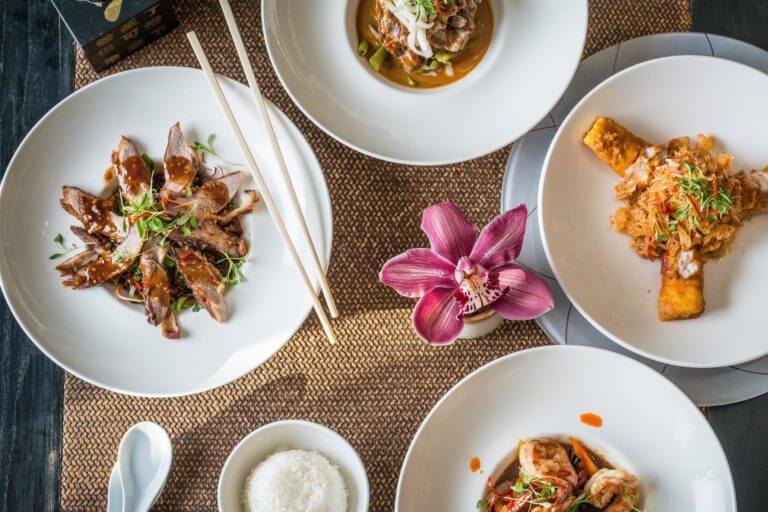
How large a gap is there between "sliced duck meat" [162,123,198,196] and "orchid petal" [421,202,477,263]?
21.0 inches

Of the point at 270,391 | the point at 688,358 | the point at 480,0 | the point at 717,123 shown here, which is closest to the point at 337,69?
the point at 480,0

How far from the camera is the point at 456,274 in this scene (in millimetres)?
1266

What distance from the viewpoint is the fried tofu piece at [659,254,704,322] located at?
4.56ft

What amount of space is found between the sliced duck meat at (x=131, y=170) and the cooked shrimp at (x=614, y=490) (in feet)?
3.79

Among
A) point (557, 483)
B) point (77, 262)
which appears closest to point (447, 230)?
point (557, 483)

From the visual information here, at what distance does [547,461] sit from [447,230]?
21.3 inches

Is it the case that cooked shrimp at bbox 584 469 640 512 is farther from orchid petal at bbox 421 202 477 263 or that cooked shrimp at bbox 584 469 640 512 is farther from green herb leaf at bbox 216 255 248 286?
green herb leaf at bbox 216 255 248 286

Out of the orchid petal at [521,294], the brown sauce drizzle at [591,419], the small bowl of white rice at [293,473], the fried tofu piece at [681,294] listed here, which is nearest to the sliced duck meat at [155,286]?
the small bowl of white rice at [293,473]

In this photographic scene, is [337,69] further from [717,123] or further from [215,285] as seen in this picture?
[717,123]

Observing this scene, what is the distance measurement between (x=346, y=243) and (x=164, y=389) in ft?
1.68

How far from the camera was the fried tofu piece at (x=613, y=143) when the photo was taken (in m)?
1.39

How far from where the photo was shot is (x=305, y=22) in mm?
1433

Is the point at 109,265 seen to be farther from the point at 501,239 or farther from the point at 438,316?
the point at 501,239

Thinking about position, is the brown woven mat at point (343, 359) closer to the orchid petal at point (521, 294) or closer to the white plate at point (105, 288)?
the white plate at point (105, 288)
